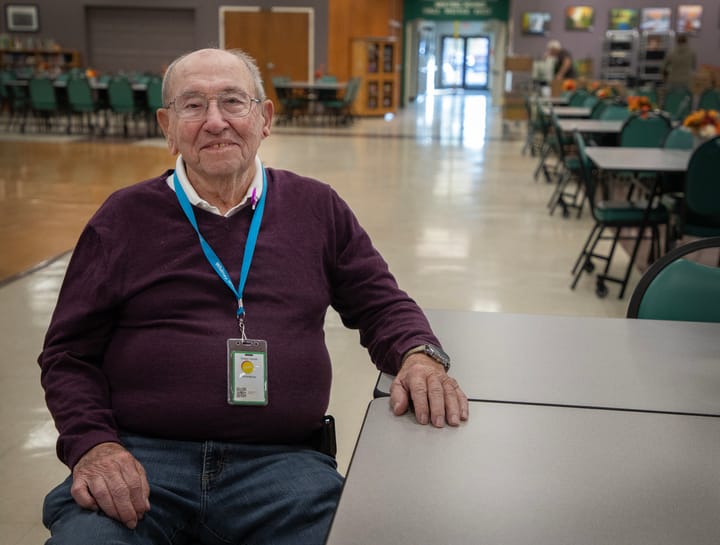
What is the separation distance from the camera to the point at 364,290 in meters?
1.69

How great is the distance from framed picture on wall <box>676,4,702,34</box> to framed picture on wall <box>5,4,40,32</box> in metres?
14.5

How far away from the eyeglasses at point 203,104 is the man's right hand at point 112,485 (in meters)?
0.71

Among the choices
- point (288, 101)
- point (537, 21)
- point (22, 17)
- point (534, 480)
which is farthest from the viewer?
point (22, 17)

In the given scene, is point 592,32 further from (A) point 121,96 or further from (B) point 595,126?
(B) point 595,126

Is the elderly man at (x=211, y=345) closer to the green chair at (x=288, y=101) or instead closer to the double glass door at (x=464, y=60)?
the green chair at (x=288, y=101)

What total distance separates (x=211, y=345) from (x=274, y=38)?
55.6ft

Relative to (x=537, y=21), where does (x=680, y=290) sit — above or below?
below

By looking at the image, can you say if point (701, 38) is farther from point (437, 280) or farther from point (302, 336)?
point (302, 336)

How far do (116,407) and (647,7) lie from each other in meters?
18.2

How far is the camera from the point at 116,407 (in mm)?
1479

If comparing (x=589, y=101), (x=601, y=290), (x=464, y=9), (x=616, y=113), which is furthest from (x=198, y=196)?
(x=464, y=9)

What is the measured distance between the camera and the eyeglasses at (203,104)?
1.63 metres

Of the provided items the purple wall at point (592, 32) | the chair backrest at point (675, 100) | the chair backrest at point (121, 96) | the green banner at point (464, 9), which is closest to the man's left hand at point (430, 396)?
the chair backrest at point (675, 100)

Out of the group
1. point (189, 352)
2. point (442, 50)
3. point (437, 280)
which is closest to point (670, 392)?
point (189, 352)
